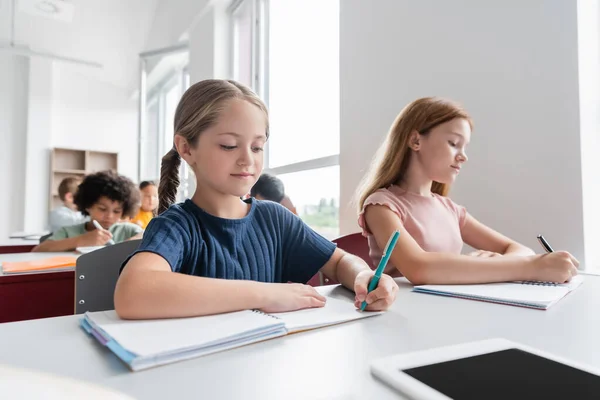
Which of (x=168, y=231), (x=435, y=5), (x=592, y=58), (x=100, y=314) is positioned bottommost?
(x=100, y=314)

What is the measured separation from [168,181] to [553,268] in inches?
38.5

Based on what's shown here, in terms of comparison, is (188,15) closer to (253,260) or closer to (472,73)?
(472,73)

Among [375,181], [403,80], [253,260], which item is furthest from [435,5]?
[253,260]

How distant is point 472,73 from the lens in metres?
1.62

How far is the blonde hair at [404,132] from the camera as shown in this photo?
130 centimetres

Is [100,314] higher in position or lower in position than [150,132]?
lower

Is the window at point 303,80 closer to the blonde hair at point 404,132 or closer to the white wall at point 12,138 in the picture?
the blonde hair at point 404,132

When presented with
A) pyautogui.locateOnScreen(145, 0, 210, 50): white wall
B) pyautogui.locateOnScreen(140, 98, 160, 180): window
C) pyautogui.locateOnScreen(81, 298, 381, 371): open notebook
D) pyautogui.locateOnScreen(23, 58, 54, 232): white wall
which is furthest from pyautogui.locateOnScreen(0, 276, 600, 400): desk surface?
pyautogui.locateOnScreen(23, 58, 54, 232): white wall

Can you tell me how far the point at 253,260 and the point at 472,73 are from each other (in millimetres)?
1173

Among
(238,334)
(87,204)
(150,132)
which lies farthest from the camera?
(150,132)

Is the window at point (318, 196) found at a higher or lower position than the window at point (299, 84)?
lower

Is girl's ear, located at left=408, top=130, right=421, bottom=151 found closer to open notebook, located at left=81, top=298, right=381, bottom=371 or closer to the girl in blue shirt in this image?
the girl in blue shirt

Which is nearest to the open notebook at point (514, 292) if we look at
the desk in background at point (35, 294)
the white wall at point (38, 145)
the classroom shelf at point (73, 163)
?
the desk in background at point (35, 294)

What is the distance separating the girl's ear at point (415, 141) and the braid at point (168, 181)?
0.71 meters
